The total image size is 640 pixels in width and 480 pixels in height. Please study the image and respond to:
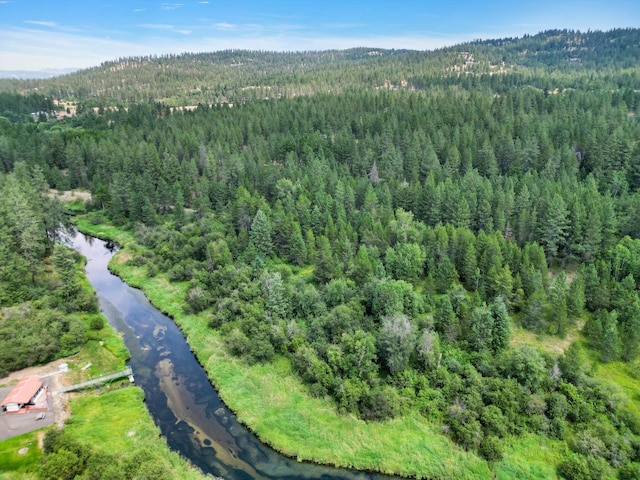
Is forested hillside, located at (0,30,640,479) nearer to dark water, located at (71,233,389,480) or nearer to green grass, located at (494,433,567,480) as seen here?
green grass, located at (494,433,567,480)

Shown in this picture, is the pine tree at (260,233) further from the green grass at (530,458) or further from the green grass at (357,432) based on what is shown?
the green grass at (530,458)

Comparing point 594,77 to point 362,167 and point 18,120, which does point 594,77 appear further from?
point 18,120

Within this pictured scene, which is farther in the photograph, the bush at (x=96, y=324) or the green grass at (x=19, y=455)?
the bush at (x=96, y=324)

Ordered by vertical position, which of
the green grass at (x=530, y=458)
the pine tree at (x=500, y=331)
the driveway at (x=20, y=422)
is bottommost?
the green grass at (x=530, y=458)

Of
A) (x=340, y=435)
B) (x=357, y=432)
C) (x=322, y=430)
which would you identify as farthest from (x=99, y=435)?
(x=357, y=432)

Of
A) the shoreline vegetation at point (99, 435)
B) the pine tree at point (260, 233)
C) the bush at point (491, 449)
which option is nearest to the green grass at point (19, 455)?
the shoreline vegetation at point (99, 435)

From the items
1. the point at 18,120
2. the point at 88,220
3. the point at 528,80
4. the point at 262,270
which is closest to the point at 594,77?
the point at 528,80

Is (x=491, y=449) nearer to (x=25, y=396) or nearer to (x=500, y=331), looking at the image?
(x=500, y=331)
